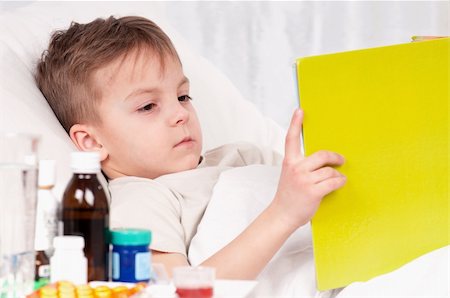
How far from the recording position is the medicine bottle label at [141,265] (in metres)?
1.05

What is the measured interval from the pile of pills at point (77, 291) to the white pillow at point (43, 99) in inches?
19.0

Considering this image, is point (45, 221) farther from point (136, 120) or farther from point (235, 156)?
point (235, 156)

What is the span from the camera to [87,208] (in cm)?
103

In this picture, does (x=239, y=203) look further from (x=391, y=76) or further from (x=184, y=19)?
(x=184, y=19)

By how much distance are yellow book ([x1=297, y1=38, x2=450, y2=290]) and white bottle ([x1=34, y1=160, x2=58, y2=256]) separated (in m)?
0.40

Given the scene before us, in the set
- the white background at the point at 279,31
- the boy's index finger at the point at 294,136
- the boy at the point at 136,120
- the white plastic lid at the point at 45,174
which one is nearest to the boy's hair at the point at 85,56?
the boy at the point at 136,120

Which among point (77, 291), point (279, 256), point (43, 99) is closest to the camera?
point (77, 291)

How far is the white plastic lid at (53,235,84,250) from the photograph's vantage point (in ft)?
3.29

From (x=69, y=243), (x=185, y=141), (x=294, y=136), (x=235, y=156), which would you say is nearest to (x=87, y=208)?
(x=69, y=243)

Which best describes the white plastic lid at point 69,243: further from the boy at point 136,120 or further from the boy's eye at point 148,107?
the boy's eye at point 148,107

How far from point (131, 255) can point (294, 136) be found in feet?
1.10

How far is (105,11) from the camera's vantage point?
215 centimetres

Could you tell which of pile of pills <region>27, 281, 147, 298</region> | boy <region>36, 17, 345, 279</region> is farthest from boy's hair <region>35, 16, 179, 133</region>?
pile of pills <region>27, 281, 147, 298</region>

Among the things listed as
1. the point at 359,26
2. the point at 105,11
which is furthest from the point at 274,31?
the point at 105,11
